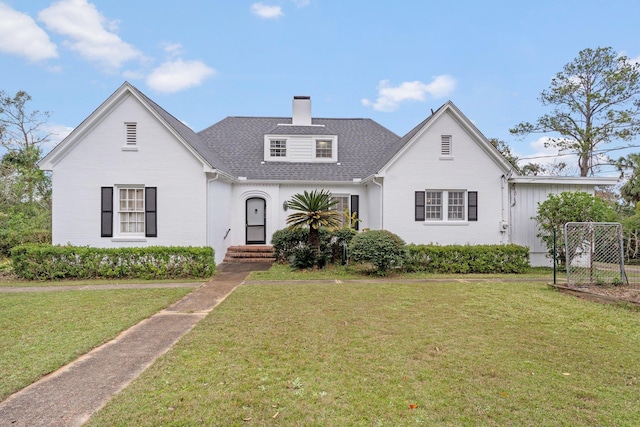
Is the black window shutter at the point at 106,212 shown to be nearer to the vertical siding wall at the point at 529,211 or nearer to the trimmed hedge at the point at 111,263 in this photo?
the trimmed hedge at the point at 111,263

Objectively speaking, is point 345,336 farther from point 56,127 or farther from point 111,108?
point 56,127

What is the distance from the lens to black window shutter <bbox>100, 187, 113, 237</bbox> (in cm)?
1188

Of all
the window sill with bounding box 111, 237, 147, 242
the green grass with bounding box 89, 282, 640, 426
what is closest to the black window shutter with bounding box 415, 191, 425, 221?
the green grass with bounding box 89, 282, 640, 426

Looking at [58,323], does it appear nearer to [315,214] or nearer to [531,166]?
[315,214]

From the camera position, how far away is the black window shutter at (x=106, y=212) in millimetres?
11875

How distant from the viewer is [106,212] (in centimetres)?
1195

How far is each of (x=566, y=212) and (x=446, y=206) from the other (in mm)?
4065

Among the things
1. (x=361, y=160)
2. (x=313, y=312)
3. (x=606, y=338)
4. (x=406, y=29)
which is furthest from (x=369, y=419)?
(x=406, y=29)

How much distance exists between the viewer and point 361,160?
16625mm

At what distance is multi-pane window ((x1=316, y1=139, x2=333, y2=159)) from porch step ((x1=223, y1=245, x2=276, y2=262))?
5778 millimetres

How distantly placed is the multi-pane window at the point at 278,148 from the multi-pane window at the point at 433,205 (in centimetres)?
764

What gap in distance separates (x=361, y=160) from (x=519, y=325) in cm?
1192

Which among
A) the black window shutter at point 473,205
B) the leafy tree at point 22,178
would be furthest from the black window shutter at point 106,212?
the black window shutter at point 473,205

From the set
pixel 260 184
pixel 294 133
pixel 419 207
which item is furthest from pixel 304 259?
pixel 294 133
